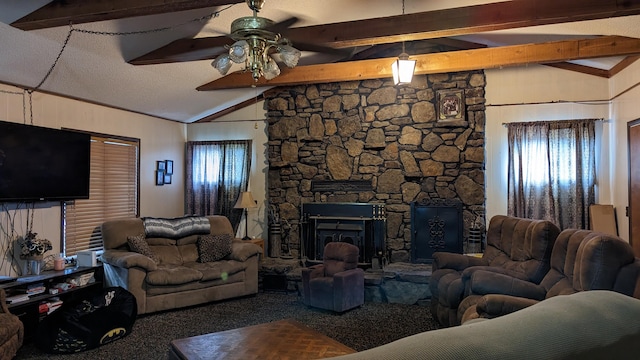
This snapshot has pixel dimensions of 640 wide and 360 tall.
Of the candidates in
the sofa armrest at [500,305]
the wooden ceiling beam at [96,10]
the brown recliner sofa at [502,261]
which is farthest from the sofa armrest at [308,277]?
the wooden ceiling beam at [96,10]

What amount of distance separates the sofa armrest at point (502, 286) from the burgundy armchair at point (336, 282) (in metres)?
1.47

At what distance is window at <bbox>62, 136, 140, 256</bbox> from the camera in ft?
17.0

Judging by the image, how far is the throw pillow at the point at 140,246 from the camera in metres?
4.93

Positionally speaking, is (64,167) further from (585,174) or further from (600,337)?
(585,174)

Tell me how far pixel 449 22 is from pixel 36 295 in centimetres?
441

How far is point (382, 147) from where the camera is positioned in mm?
6195

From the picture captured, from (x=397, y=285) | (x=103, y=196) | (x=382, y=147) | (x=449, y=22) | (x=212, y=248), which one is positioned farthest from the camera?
(x=382, y=147)

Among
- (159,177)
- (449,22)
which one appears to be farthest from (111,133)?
(449,22)

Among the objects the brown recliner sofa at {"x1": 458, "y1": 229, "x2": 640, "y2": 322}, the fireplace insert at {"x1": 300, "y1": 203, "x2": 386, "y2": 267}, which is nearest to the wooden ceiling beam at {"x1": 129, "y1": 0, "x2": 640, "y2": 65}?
the brown recliner sofa at {"x1": 458, "y1": 229, "x2": 640, "y2": 322}

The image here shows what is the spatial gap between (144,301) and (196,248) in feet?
3.70

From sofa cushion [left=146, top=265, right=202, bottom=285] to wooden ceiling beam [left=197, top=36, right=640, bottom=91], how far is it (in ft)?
7.24

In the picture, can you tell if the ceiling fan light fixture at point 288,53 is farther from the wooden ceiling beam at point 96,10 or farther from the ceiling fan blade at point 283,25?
the ceiling fan blade at point 283,25

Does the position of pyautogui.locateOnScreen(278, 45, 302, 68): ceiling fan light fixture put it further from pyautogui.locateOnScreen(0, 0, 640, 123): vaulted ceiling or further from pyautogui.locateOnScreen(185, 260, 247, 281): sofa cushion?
pyautogui.locateOnScreen(185, 260, 247, 281): sofa cushion

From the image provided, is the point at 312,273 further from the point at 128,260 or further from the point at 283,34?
the point at 283,34
